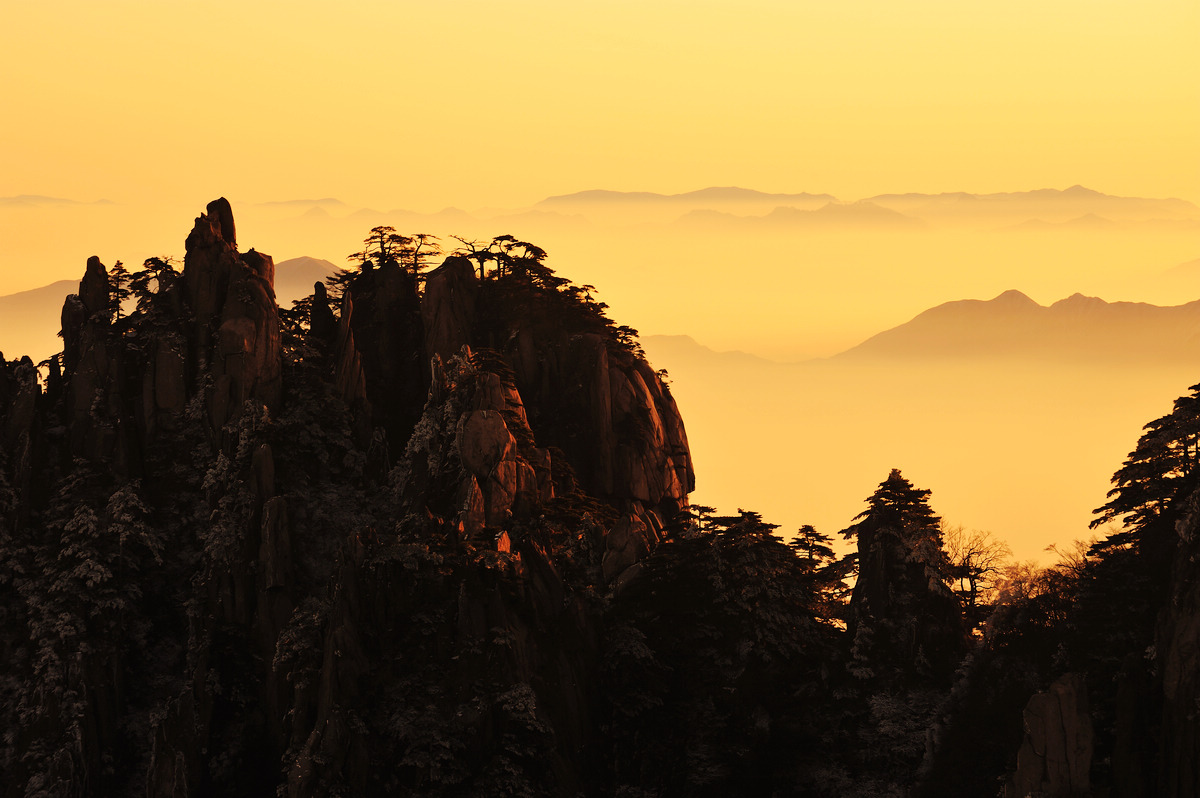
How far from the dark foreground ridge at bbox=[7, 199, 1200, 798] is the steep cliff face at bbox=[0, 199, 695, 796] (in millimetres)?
201

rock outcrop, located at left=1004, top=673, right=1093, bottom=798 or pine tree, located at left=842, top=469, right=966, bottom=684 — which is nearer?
rock outcrop, located at left=1004, top=673, right=1093, bottom=798

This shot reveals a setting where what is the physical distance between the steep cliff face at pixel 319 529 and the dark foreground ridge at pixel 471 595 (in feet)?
0.66

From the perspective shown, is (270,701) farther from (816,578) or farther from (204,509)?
(816,578)

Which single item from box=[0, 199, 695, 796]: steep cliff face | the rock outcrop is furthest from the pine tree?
Answer: box=[0, 199, 695, 796]: steep cliff face

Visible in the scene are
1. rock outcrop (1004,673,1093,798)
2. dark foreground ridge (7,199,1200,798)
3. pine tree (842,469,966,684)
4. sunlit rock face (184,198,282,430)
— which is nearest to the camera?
rock outcrop (1004,673,1093,798)

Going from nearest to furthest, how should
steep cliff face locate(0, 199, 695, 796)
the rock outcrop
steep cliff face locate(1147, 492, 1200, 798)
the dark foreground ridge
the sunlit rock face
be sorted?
1. steep cliff face locate(1147, 492, 1200, 798)
2. the rock outcrop
3. the dark foreground ridge
4. steep cliff face locate(0, 199, 695, 796)
5. the sunlit rock face

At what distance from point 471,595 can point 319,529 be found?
15.5 metres

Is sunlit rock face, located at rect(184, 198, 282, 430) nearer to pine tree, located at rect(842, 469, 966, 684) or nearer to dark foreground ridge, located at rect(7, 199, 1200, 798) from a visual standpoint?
dark foreground ridge, located at rect(7, 199, 1200, 798)

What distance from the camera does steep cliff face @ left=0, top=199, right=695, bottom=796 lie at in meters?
68.8

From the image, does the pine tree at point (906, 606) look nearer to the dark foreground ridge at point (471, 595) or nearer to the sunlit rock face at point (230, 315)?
the dark foreground ridge at point (471, 595)

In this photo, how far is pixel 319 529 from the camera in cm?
8100

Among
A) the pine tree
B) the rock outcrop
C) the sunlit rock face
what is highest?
the sunlit rock face

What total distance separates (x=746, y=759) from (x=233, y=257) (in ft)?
159

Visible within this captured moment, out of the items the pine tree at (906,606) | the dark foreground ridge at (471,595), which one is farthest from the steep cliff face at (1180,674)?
the pine tree at (906,606)
